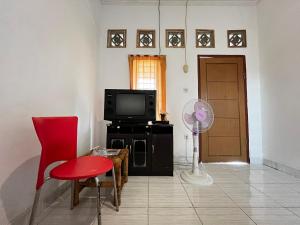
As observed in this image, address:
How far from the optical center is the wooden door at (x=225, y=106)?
145 inches

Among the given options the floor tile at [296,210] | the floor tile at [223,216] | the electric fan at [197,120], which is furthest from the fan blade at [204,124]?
the floor tile at [296,210]

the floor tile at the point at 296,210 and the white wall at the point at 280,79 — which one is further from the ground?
the white wall at the point at 280,79

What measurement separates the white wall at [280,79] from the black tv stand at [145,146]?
6.34 feet

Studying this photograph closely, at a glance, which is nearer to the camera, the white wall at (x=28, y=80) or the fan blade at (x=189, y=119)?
the white wall at (x=28, y=80)

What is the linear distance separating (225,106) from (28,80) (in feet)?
11.3

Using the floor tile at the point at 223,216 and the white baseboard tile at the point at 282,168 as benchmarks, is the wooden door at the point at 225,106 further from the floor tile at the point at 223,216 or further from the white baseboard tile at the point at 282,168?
the floor tile at the point at 223,216

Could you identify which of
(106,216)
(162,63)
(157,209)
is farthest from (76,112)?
(162,63)

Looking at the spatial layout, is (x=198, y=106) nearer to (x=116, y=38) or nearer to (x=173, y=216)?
(x=173, y=216)

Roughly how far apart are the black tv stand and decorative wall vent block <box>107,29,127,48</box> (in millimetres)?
1848

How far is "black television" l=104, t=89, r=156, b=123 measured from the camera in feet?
9.91

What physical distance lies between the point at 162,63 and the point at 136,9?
4.35 feet

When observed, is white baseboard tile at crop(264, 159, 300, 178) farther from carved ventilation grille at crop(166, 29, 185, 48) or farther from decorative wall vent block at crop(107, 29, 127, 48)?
decorative wall vent block at crop(107, 29, 127, 48)

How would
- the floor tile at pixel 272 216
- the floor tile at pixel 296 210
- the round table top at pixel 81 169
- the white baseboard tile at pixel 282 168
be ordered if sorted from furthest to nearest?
1. the white baseboard tile at pixel 282 168
2. the floor tile at pixel 296 210
3. the floor tile at pixel 272 216
4. the round table top at pixel 81 169

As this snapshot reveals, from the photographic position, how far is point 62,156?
4.80 feet
